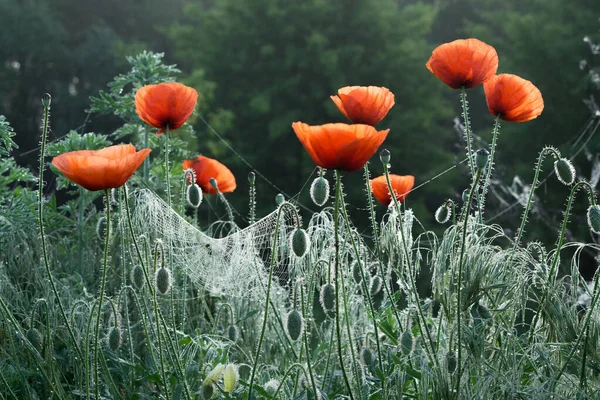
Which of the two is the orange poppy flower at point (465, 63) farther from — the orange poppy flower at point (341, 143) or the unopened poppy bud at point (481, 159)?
the orange poppy flower at point (341, 143)

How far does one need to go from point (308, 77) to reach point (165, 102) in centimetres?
1577

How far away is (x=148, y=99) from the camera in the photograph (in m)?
2.57

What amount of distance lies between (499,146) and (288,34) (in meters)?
5.29

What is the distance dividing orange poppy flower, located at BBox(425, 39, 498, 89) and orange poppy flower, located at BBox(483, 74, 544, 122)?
36mm

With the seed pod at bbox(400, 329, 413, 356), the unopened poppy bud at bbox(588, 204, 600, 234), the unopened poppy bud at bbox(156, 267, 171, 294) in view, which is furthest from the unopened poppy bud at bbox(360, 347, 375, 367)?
the unopened poppy bud at bbox(588, 204, 600, 234)

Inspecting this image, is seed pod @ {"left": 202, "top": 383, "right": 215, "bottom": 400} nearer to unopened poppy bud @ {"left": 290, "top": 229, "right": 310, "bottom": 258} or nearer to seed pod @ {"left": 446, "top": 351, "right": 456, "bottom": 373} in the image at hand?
unopened poppy bud @ {"left": 290, "top": 229, "right": 310, "bottom": 258}

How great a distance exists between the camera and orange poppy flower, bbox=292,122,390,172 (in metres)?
1.73

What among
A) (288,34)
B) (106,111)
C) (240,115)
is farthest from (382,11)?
(106,111)

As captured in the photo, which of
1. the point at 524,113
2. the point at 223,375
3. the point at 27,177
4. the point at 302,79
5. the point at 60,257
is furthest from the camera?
the point at 302,79

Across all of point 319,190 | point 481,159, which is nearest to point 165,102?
point 319,190

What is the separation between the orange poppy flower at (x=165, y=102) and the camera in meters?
2.57

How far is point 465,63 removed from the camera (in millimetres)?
2461

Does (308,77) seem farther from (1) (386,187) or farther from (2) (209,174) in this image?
(1) (386,187)

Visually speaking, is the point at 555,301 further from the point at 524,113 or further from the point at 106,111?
the point at 106,111
